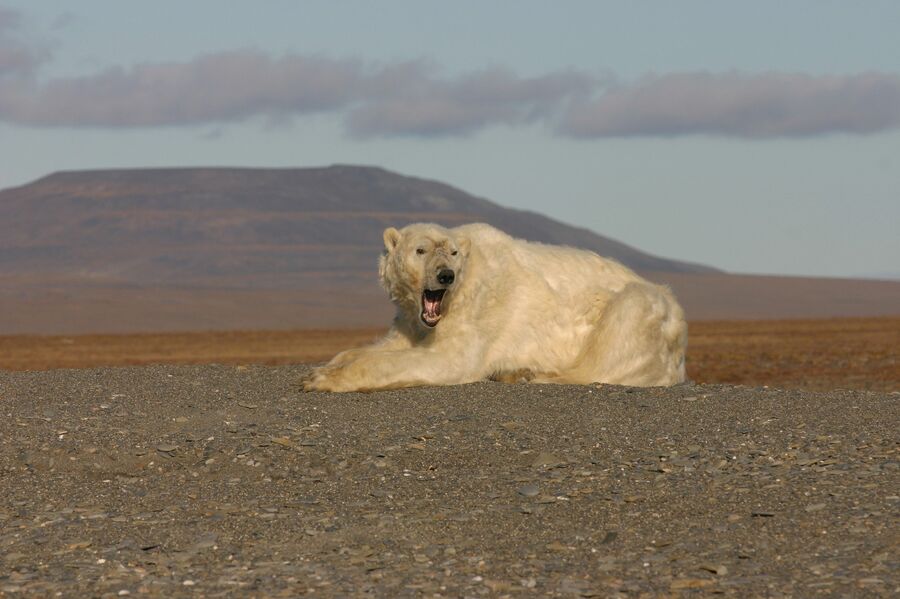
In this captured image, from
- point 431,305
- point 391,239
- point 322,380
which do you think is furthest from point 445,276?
point 322,380

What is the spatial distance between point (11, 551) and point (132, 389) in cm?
488

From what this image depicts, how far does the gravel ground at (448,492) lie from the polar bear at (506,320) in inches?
12.5

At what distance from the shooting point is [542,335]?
12.2 meters

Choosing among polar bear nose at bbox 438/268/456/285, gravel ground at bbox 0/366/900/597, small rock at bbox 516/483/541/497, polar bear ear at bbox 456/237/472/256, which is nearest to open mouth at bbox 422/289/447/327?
polar bear nose at bbox 438/268/456/285

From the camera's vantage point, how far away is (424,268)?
11.5m

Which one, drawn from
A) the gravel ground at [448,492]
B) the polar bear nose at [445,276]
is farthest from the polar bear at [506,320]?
the gravel ground at [448,492]

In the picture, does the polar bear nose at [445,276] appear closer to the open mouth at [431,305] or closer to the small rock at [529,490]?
the open mouth at [431,305]

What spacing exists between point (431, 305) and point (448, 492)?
133 inches

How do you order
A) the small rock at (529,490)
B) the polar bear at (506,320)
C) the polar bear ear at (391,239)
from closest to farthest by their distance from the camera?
the small rock at (529,490), the polar bear at (506,320), the polar bear ear at (391,239)

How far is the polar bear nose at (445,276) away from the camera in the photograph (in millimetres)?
11336

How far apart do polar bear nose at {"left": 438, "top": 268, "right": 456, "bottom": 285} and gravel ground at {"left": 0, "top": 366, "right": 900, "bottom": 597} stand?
35.2 inches

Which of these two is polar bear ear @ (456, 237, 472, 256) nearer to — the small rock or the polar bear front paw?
the polar bear front paw

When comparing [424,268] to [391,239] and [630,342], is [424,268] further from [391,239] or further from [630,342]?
[630,342]

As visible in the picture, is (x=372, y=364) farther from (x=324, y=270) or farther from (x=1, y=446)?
(x=324, y=270)
